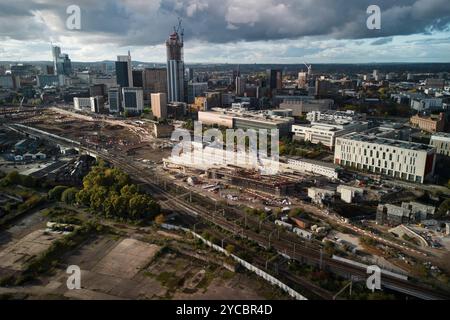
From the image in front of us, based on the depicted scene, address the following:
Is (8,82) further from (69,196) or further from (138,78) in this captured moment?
(69,196)

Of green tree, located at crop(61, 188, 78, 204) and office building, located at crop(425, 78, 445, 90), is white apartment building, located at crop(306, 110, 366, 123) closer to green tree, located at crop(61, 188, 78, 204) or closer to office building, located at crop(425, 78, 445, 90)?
green tree, located at crop(61, 188, 78, 204)

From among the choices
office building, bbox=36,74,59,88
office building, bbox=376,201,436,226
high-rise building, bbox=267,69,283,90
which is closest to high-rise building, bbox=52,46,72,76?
office building, bbox=36,74,59,88

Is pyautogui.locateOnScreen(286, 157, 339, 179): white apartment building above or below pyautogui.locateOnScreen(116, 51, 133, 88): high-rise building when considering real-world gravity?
below

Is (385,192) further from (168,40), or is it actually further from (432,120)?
(168,40)

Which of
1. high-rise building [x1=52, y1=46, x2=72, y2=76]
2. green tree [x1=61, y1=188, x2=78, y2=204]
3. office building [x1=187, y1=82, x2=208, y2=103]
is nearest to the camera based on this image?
green tree [x1=61, y1=188, x2=78, y2=204]

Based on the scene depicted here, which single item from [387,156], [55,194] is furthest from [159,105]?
[387,156]

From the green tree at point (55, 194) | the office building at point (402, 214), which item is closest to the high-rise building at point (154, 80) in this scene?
the green tree at point (55, 194)

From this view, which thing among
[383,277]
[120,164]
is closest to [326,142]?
[120,164]
